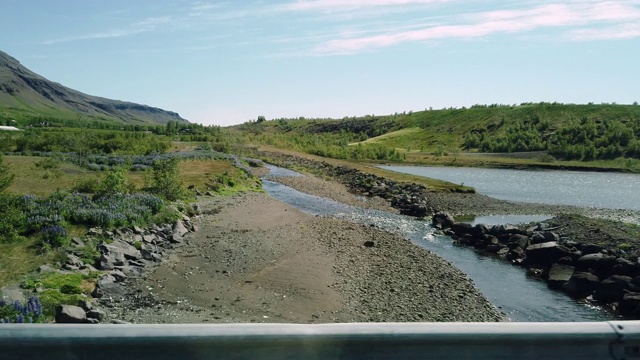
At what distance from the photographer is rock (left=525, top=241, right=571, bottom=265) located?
71.6 ft

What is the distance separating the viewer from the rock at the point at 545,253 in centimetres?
2181

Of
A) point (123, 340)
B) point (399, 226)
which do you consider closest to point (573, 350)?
point (123, 340)

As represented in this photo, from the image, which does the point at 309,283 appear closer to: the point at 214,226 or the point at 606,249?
the point at 214,226

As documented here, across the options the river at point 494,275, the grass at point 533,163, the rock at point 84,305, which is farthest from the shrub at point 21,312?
the grass at point 533,163

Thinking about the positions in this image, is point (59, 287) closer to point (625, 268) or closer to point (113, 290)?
point (113, 290)

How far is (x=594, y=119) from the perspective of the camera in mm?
101562

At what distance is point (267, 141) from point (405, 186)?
59.5 m

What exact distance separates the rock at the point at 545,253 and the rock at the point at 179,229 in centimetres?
1478

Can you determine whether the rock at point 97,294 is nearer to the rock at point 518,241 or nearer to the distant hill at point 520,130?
the rock at point 518,241

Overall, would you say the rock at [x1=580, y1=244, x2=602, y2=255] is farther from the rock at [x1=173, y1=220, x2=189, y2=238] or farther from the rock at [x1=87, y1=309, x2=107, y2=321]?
the rock at [x1=87, y1=309, x2=107, y2=321]

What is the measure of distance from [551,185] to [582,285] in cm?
3837

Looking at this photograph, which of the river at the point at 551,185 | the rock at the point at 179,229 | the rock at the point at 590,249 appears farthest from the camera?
the river at the point at 551,185

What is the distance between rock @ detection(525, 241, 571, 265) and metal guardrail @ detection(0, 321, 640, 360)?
2011 cm

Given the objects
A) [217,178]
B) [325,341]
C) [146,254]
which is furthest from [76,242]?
[217,178]
